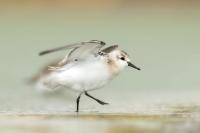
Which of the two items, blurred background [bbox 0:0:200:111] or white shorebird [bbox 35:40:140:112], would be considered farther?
blurred background [bbox 0:0:200:111]

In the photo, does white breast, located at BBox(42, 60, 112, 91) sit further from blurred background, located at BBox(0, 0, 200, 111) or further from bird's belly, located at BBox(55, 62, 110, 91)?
blurred background, located at BBox(0, 0, 200, 111)

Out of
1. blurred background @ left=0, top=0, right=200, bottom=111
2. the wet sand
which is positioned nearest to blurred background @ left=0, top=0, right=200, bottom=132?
blurred background @ left=0, top=0, right=200, bottom=111

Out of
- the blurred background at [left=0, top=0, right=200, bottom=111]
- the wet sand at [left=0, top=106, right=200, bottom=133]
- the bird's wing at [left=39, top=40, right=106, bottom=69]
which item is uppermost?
the blurred background at [left=0, top=0, right=200, bottom=111]

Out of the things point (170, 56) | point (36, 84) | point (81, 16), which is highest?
point (81, 16)

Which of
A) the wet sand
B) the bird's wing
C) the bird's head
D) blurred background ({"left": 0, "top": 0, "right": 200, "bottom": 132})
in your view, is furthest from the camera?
blurred background ({"left": 0, "top": 0, "right": 200, "bottom": 132})

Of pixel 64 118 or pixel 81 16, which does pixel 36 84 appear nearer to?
pixel 64 118

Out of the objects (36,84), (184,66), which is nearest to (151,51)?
(184,66)

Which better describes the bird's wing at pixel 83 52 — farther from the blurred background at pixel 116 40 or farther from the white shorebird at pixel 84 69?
the blurred background at pixel 116 40
